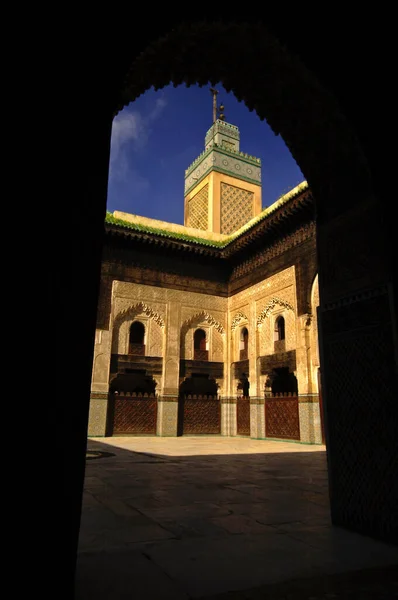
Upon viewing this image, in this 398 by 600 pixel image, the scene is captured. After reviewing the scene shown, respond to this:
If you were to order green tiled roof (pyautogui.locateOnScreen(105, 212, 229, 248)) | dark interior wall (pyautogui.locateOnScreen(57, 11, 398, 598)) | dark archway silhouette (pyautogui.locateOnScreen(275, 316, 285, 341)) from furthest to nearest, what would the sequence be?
green tiled roof (pyautogui.locateOnScreen(105, 212, 229, 248)) → dark archway silhouette (pyautogui.locateOnScreen(275, 316, 285, 341)) → dark interior wall (pyautogui.locateOnScreen(57, 11, 398, 598))

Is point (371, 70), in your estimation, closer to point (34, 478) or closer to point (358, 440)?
point (358, 440)

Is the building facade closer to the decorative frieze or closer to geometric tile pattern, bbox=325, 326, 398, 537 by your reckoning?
the decorative frieze

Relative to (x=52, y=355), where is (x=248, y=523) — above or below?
below

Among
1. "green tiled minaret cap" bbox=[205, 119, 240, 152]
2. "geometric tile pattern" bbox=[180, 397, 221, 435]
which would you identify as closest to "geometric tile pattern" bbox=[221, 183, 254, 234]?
"green tiled minaret cap" bbox=[205, 119, 240, 152]

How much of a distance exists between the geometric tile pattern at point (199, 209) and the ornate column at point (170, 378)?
5.90 meters

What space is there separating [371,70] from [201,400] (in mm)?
12486

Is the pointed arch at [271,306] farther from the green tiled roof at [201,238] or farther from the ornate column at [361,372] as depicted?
the ornate column at [361,372]

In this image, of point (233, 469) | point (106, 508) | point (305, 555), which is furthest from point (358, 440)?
point (233, 469)

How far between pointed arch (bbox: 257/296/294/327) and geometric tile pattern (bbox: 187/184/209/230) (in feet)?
21.3

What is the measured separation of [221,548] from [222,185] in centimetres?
1825

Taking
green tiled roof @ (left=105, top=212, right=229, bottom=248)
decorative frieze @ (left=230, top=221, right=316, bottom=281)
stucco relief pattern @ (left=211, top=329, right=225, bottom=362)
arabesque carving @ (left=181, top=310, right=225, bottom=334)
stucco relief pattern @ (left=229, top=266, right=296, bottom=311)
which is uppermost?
green tiled roof @ (left=105, top=212, right=229, bottom=248)

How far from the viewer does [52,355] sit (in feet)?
4.59

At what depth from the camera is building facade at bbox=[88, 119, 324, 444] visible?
1179 centimetres

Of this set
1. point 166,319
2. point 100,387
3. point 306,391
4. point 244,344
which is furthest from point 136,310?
point 306,391
